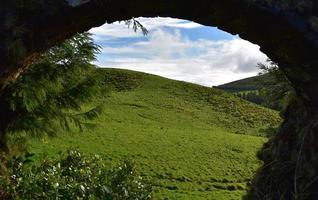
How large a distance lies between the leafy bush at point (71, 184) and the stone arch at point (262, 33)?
7.80 feet

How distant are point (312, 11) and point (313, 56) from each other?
592 mm

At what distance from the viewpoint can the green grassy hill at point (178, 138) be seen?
1266 inches

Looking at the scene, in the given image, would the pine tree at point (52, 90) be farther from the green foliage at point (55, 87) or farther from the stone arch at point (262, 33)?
the stone arch at point (262, 33)

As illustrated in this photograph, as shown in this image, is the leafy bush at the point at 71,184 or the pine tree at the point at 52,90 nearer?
the leafy bush at the point at 71,184

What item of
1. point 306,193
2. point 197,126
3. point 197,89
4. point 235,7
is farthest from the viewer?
point 197,89

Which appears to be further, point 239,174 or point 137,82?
point 137,82

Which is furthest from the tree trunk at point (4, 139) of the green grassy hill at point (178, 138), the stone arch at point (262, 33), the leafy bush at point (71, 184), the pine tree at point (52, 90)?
the stone arch at point (262, 33)

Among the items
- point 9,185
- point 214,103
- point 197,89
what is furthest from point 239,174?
point 197,89

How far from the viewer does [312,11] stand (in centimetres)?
627

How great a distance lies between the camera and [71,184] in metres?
8.96

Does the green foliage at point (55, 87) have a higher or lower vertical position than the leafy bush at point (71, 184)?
higher

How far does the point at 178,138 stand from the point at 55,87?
31.8 m

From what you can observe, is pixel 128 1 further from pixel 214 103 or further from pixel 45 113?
pixel 214 103

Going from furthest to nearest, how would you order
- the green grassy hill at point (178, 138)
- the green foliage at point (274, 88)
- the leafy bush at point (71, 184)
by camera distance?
1. the green grassy hill at point (178, 138)
2. the green foliage at point (274, 88)
3. the leafy bush at point (71, 184)
